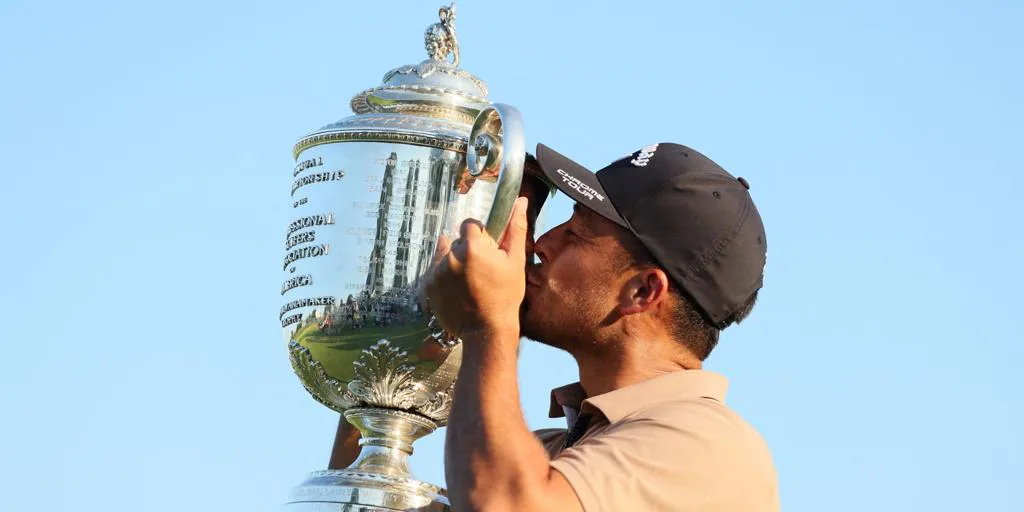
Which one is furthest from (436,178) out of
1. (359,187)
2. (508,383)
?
(508,383)

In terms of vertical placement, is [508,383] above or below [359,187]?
below

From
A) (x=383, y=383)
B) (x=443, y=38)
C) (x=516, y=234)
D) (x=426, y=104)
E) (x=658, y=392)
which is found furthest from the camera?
(x=443, y=38)

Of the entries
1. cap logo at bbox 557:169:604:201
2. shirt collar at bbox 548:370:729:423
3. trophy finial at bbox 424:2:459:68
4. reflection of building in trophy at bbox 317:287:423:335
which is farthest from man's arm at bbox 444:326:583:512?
trophy finial at bbox 424:2:459:68

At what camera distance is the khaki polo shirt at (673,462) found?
2.90 m

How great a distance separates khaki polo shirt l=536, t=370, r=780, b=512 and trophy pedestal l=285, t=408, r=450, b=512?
917mm

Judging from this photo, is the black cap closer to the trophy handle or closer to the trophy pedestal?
the trophy handle

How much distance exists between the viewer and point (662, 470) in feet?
9.74

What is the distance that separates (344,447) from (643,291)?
55.0 inches

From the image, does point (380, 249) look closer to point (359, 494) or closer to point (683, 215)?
point (359, 494)

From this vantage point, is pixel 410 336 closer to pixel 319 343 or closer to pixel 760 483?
pixel 319 343

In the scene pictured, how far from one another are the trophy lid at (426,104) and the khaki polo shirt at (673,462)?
109 cm

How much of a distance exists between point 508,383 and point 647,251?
650mm

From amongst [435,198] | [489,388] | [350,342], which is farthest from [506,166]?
[350,342]

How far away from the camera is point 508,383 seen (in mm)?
2896
